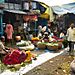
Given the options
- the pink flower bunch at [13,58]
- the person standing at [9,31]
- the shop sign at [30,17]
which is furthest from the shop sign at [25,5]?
the pink flower bunch at [13,58]

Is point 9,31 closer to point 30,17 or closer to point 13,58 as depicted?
point 30,17

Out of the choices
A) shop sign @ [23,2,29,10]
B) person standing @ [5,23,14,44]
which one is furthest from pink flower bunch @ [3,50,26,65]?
shop sign @ [23,2,29,10]

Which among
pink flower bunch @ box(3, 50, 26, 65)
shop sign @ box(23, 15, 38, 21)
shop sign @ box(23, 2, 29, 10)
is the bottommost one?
pink flower bunch @ box(3, 50, 26, 65)

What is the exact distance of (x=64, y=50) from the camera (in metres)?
17.1

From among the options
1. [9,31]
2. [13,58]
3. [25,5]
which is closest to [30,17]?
[25,5]

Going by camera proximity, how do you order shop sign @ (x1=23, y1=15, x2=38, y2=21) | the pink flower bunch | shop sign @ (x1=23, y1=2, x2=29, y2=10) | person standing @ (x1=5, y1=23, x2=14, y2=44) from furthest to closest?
shop sign @ (x1=23, y1=2, x2=29, y2=10) < shop sign @ (x1=23, y1=15, x2=38, y2=21) < person standing @ (x1=5, y1=23, x2=14, y2=44) < the pink flower bunch

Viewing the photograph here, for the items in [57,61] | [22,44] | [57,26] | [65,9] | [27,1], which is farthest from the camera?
[57,26]

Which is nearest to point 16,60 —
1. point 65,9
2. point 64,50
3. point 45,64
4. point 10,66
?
point 10,66

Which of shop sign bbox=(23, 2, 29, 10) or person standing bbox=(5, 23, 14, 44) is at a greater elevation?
shop sign bbox=(23, 2, 29, 10)

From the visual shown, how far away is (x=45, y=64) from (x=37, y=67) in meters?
0.90

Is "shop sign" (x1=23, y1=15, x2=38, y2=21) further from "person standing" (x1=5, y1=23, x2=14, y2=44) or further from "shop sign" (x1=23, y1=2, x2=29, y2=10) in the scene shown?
"person standing" (x1=5, y1=23, x2=14, y2=44)

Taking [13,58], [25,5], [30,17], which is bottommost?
[13,58]

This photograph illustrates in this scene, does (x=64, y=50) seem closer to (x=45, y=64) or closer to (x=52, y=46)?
(x=52, y=46)

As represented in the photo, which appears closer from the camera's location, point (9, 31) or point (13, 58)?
point (13, 58)
